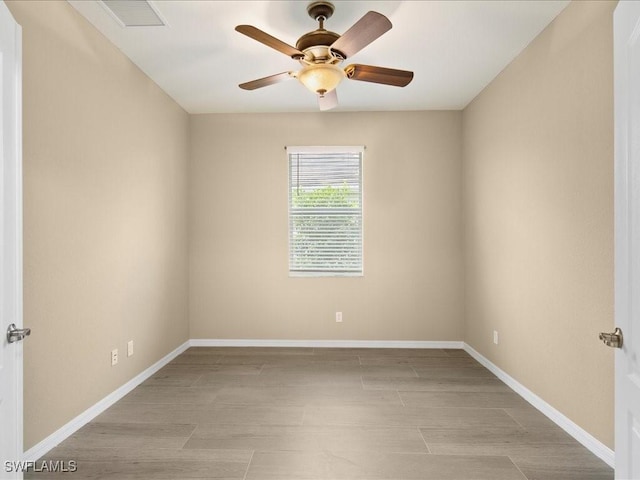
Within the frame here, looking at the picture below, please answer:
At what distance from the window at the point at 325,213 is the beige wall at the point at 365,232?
10 cm

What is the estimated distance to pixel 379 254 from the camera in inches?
181

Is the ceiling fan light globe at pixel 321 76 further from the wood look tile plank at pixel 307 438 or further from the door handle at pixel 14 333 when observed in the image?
the wood look tile plank at pixel 307 438

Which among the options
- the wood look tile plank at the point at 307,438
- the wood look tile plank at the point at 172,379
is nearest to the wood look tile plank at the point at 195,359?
the wood look tile plank at the point at 172,379

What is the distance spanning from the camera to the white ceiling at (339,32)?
8.50 feet

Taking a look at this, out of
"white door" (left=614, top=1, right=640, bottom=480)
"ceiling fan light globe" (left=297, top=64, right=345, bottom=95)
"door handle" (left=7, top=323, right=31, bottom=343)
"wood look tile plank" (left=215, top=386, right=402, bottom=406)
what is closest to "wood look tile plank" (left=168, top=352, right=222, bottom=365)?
"wood look tile plank" (left=215, top=386, right=402, bottom=406)

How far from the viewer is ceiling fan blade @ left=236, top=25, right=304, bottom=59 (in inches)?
86.6

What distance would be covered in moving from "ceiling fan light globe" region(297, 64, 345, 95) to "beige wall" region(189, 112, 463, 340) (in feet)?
6.37

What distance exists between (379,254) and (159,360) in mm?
2577

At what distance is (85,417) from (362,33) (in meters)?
3.00

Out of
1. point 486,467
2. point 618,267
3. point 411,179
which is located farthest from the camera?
point 411,179

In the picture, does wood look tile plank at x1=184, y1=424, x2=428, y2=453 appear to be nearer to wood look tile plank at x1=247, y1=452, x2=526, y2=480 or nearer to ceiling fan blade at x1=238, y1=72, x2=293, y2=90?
wood look tile plank at x1=247, y1=452, x2=526, y2=480

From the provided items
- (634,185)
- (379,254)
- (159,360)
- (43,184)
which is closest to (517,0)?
(634,185)

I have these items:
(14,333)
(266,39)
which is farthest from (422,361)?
(14,333)

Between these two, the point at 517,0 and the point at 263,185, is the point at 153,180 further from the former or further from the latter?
the point at 517,0
